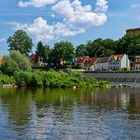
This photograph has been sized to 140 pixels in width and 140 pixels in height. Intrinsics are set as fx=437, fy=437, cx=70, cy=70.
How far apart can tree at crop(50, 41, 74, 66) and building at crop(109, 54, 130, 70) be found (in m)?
14.6

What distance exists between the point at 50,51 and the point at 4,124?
132 meters

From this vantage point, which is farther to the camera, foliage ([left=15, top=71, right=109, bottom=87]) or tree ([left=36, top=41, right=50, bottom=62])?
tree ([left=36, top=41, right=50, bottom=62])

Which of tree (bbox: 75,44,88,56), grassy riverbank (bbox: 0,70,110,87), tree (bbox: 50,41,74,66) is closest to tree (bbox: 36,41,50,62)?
tree (bbox: 50,41,74,66)

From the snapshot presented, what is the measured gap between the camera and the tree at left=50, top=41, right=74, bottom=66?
149m

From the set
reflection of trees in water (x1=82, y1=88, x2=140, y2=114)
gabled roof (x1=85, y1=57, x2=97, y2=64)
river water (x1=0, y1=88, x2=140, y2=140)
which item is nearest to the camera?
river water (x1=0, y1=88, x2=140, y2=140)

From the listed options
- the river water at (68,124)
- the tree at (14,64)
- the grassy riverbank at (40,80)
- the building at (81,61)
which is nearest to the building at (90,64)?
the building at (81,61)

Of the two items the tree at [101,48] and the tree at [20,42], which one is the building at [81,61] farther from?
the tree at [20,42]

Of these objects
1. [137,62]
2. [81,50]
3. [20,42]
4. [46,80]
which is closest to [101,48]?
[81,50]

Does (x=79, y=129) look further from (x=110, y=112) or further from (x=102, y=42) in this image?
(x=102, y=42)

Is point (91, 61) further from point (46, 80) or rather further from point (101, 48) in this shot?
point (46, 80)

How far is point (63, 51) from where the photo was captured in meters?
148

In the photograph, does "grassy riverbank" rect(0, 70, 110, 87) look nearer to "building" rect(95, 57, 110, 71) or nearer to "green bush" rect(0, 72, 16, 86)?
"green bush" rect(0, 72, 16, 86)

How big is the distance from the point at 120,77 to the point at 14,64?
31087 mm

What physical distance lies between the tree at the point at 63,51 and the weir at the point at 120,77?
1035 inches
